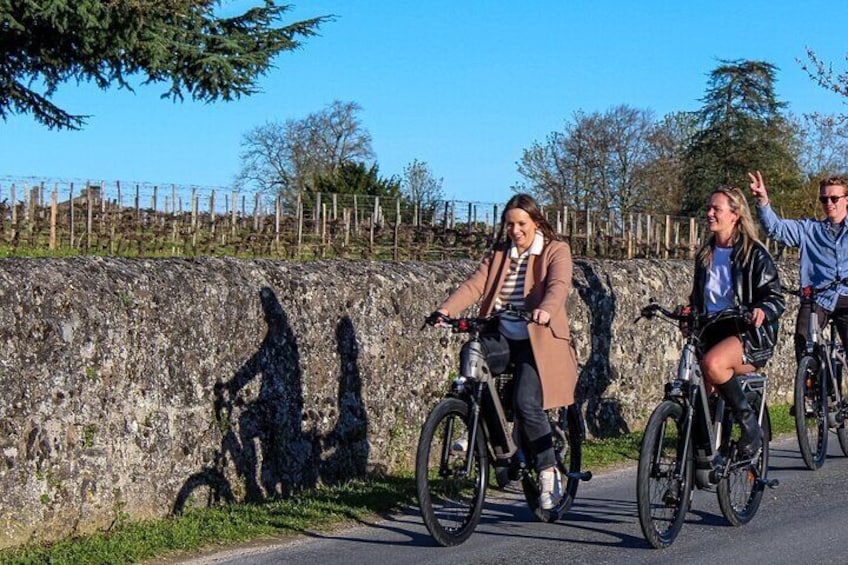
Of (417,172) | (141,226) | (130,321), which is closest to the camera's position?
(130,321)

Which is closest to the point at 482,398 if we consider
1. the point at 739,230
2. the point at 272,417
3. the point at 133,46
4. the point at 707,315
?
the point at 707,315

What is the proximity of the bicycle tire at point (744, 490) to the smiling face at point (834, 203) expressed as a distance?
2836 millimetres

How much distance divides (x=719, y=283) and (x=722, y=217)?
38 centimetres

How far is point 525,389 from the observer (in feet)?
21.8

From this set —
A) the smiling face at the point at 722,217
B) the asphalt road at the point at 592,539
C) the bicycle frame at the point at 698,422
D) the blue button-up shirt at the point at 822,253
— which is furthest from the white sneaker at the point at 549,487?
the blue button-up shirt at the point at 822,253

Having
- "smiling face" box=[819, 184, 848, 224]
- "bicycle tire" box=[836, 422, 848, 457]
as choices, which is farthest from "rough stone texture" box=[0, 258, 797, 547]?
"bicycle tire" box=[836, 422, 848, 457]

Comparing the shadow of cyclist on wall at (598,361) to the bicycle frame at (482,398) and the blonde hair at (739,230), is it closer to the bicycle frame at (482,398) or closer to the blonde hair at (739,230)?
the blonde hair at (739,230)

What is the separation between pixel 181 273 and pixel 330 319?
1226 millimetres

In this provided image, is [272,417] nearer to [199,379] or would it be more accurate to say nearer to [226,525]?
[199,379]

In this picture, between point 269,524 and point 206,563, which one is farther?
point 269,524

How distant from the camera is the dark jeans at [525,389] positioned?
6652mm

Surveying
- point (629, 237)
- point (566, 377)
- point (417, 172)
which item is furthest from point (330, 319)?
point (417, 172)

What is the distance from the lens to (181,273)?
7.13 metres

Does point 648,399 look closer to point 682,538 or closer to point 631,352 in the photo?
point 631,352
